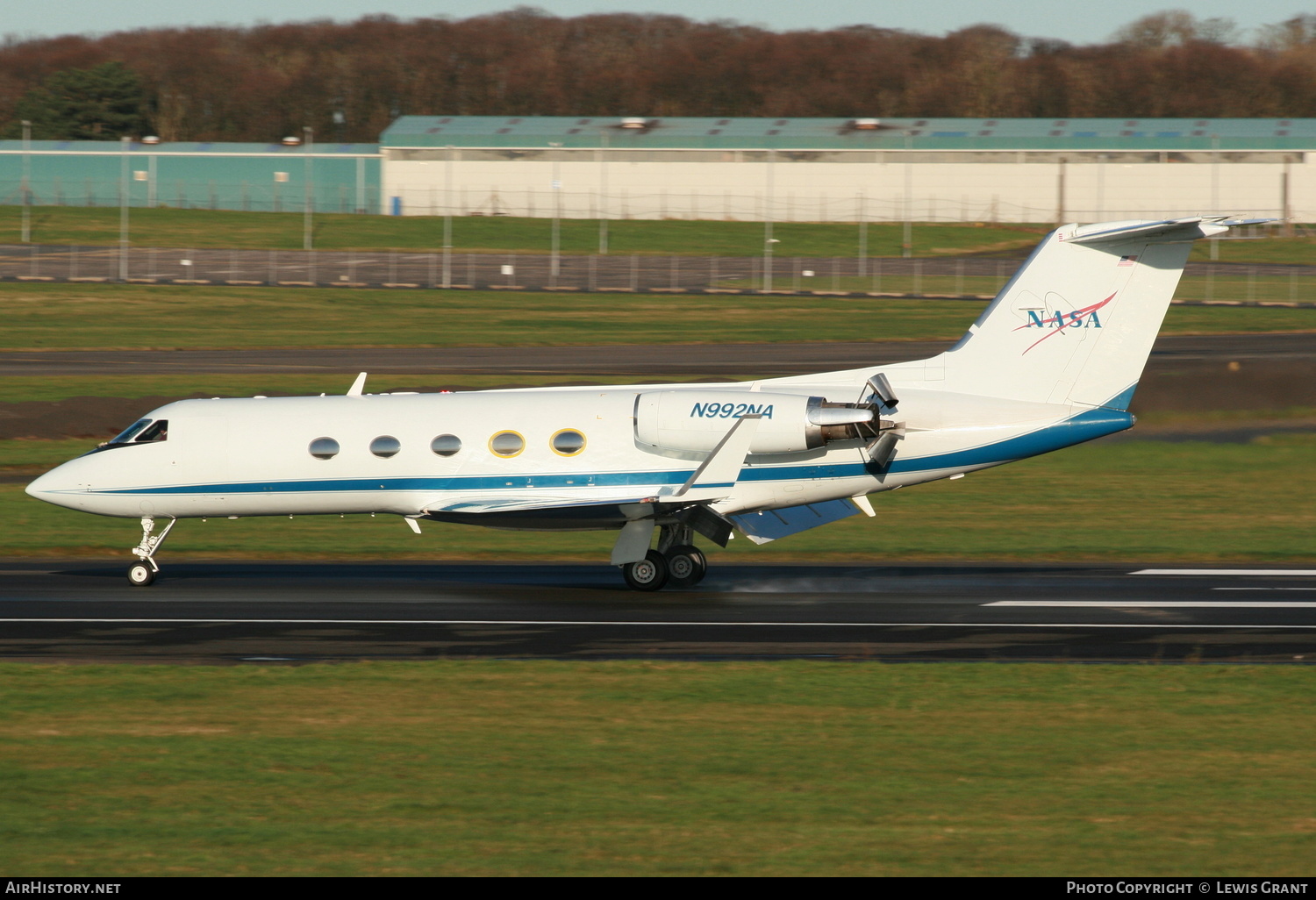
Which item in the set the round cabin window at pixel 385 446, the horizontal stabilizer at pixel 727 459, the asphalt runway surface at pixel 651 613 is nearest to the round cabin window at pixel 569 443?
the horizontal stabilizer at pixel 727 459

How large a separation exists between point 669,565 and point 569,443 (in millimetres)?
2507

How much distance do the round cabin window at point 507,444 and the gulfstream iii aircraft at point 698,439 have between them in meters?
0.03

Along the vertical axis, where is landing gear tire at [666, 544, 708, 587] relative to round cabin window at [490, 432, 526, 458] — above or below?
below

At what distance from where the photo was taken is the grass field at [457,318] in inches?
2488

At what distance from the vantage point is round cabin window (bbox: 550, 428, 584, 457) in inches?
886

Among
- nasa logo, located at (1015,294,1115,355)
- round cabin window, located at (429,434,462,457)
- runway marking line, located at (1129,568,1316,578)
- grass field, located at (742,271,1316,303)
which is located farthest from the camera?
grass field, located at (742,271,1316,303)

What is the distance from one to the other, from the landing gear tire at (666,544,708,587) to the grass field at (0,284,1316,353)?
39.1 m

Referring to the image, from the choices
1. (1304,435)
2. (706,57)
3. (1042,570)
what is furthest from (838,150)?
(1042,570)

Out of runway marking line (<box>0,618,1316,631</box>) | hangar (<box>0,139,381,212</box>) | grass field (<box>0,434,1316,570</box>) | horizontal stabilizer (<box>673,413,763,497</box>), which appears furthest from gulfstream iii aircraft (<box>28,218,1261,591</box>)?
hangar (<box>0,139,381,212</box>)

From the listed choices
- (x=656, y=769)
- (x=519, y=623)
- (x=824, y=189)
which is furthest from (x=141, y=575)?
(x=824, y=189)

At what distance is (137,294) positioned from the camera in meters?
75.1

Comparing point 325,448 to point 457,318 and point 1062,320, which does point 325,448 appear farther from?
point 457,318

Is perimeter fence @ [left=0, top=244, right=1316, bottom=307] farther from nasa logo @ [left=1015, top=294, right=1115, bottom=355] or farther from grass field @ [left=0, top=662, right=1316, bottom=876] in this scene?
grass field @ [left=0, top=662, right=1316, bottom=876]

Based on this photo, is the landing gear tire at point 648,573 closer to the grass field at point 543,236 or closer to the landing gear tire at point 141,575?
the landing gear tire at point 141,575
